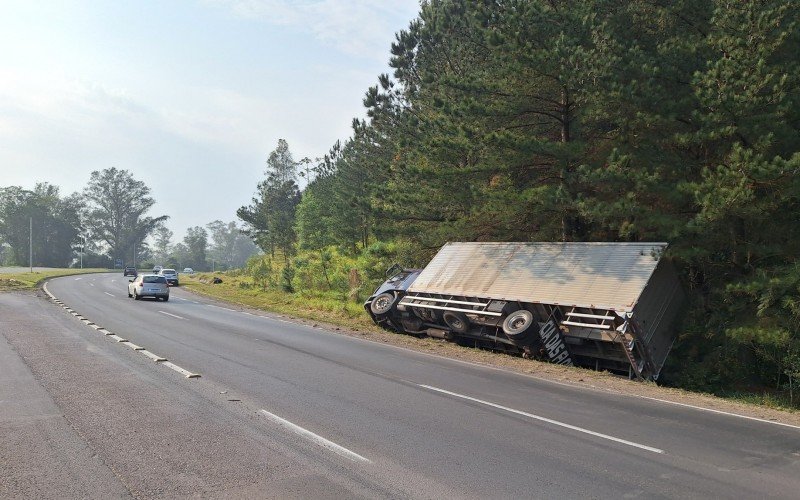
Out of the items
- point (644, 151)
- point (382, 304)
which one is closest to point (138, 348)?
point (382, 304)

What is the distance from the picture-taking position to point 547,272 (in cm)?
1642

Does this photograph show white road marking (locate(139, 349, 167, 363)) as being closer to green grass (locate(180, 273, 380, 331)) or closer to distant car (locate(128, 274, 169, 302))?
green grass (locate(180, 273, 380, 331))

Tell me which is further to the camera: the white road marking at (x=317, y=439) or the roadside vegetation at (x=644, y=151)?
the roadside vegetation at (x=644, y=151)

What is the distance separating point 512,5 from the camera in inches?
696

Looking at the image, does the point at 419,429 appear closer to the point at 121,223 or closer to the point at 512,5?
the point at 512,5

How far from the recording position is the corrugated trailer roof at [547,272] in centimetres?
1449

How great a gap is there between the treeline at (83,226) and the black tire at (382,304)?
10492 centimetres

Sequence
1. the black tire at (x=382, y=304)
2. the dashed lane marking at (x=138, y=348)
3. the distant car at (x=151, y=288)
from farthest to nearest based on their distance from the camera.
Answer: the distant car at (x=151, y=288), the black tire at (x=382, y=304), the dashed lane marking at (x=138, y=348)

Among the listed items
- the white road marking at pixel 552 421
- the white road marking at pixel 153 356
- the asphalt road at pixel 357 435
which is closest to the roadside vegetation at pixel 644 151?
the asphalt road at pixel 357 435

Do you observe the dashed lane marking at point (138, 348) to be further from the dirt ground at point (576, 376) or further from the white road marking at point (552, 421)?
the dirt ground at point (576, 376)

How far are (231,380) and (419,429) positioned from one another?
→ 14.3ft

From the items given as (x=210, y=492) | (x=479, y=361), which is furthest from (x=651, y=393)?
(x=210, y=492)

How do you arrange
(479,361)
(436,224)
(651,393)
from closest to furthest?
(651,393) → (479,361) → (436,224)

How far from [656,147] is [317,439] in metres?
14.3
